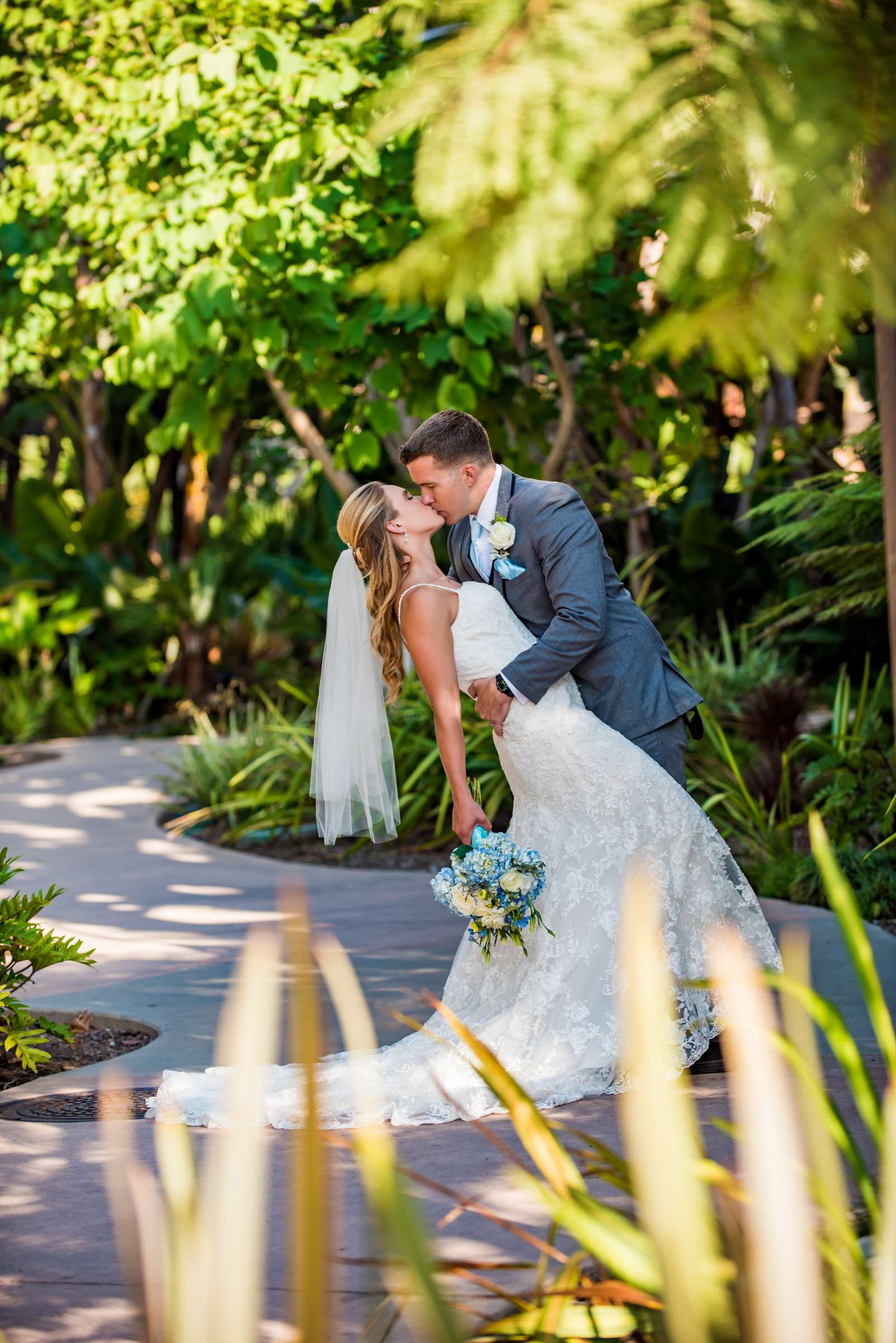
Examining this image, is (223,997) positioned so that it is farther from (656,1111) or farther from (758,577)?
(758,577)

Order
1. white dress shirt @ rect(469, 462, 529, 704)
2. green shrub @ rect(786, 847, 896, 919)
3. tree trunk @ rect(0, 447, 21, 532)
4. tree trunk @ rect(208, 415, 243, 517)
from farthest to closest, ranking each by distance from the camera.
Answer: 1. tree trunk @ rect(0, 447, 21, 532)
2. tree trunk @ rect(208, 415, 243, 517)
3. green shrub @ rect(786, 847, 896, 919)
4. white dress shirt @ rect(469, 462, 529, 704)

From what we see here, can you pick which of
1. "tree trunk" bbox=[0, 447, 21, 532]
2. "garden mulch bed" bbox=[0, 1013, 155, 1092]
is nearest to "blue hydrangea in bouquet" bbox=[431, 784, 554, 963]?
"garden mulch bed" bbox=[0, 1013, 155, 1092]

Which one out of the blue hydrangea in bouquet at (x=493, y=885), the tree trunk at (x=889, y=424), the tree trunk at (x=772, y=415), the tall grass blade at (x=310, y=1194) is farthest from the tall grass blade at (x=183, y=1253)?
the tree trunk at (x=772, y=415)

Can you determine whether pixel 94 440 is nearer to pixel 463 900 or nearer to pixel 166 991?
pixel 166 991

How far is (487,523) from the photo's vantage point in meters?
4.72

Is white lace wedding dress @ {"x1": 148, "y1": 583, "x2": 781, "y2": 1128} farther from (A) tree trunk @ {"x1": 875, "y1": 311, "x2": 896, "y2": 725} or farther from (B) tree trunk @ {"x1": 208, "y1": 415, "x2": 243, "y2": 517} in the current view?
(B) tree trunk @ {"x1": 208, "y1": 415, "x2": 243, "y2": 517}

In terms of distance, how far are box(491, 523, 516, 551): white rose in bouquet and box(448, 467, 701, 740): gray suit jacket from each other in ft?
0.26

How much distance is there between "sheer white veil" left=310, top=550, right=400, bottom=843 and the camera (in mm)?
4941

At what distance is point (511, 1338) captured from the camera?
7.52 feet

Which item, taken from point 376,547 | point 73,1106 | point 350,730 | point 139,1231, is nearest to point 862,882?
Answer: point 350,730

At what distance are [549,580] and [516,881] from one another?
40.6 inches

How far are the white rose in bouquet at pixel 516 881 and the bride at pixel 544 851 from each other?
0.27m

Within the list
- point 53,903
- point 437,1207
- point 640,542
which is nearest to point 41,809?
point 53,903

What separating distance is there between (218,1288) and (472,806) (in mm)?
2860
